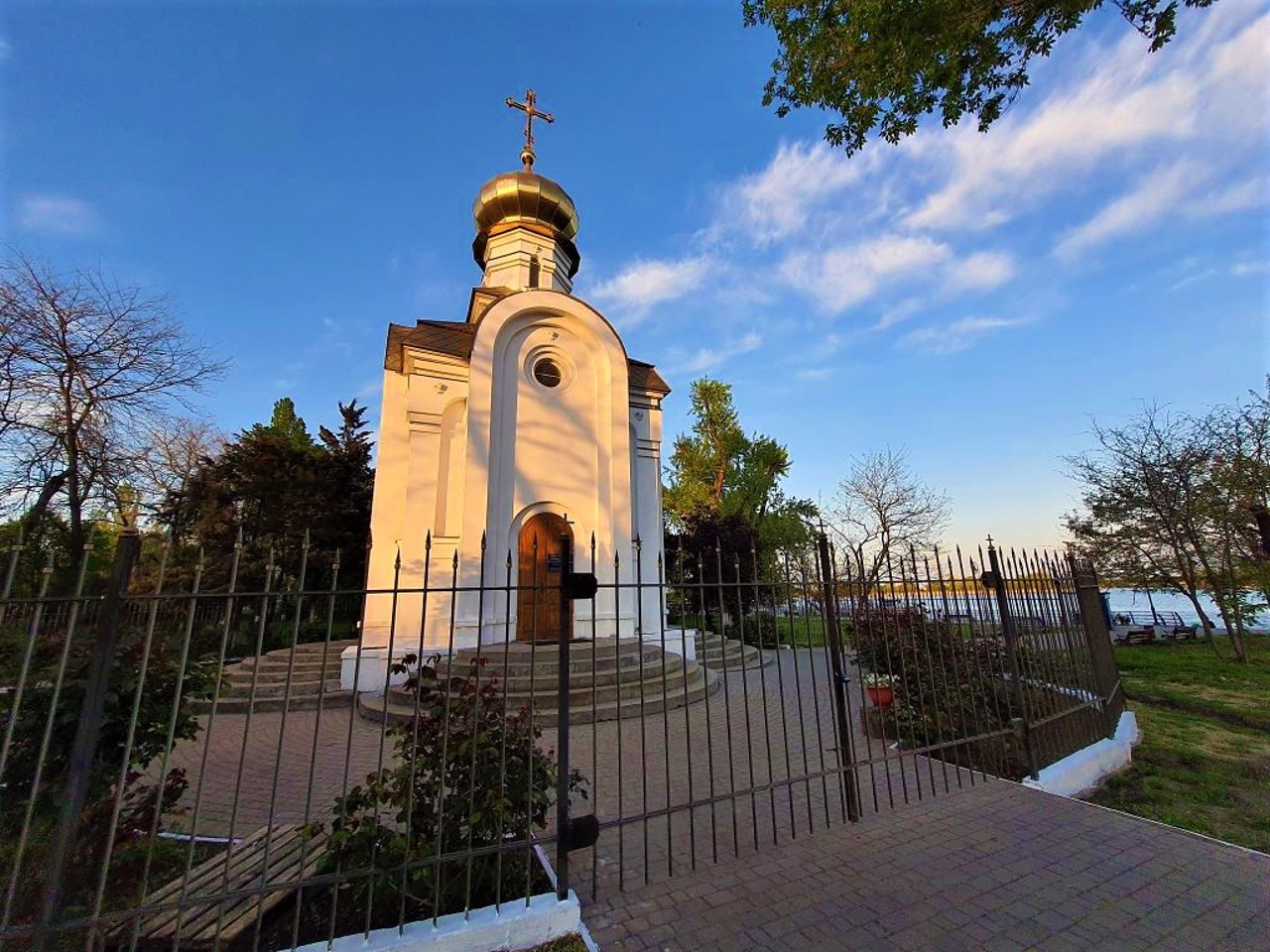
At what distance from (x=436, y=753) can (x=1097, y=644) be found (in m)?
7.63

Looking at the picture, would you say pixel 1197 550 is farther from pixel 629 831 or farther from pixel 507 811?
pixel 507 811

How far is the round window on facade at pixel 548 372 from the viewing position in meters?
13.1

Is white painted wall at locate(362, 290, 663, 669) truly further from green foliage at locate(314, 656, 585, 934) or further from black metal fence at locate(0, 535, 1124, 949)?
green foliage at locate(314, 656, 585, 934)

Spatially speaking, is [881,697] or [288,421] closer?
[881,697]

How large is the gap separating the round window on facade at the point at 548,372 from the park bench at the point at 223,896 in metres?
10.5

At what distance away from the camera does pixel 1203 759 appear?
634cm

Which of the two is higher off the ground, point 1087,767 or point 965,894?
point 1087,767

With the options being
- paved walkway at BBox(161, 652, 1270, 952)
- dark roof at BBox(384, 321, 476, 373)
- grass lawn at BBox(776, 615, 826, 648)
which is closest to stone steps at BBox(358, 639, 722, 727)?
grass lawn at BBox(776, 615, 826, 648)

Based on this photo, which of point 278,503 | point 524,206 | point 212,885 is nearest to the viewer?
point 212,885

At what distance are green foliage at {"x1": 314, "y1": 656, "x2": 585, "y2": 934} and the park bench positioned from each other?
0.30 metres

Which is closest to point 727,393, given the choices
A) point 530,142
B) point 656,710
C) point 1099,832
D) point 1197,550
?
point 530,142

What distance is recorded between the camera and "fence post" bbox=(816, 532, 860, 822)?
4.48 meters

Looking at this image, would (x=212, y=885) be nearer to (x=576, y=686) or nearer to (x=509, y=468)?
(x=576, y=686)

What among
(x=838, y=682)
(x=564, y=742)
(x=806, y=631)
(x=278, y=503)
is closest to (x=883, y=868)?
(x=838, y=682)
